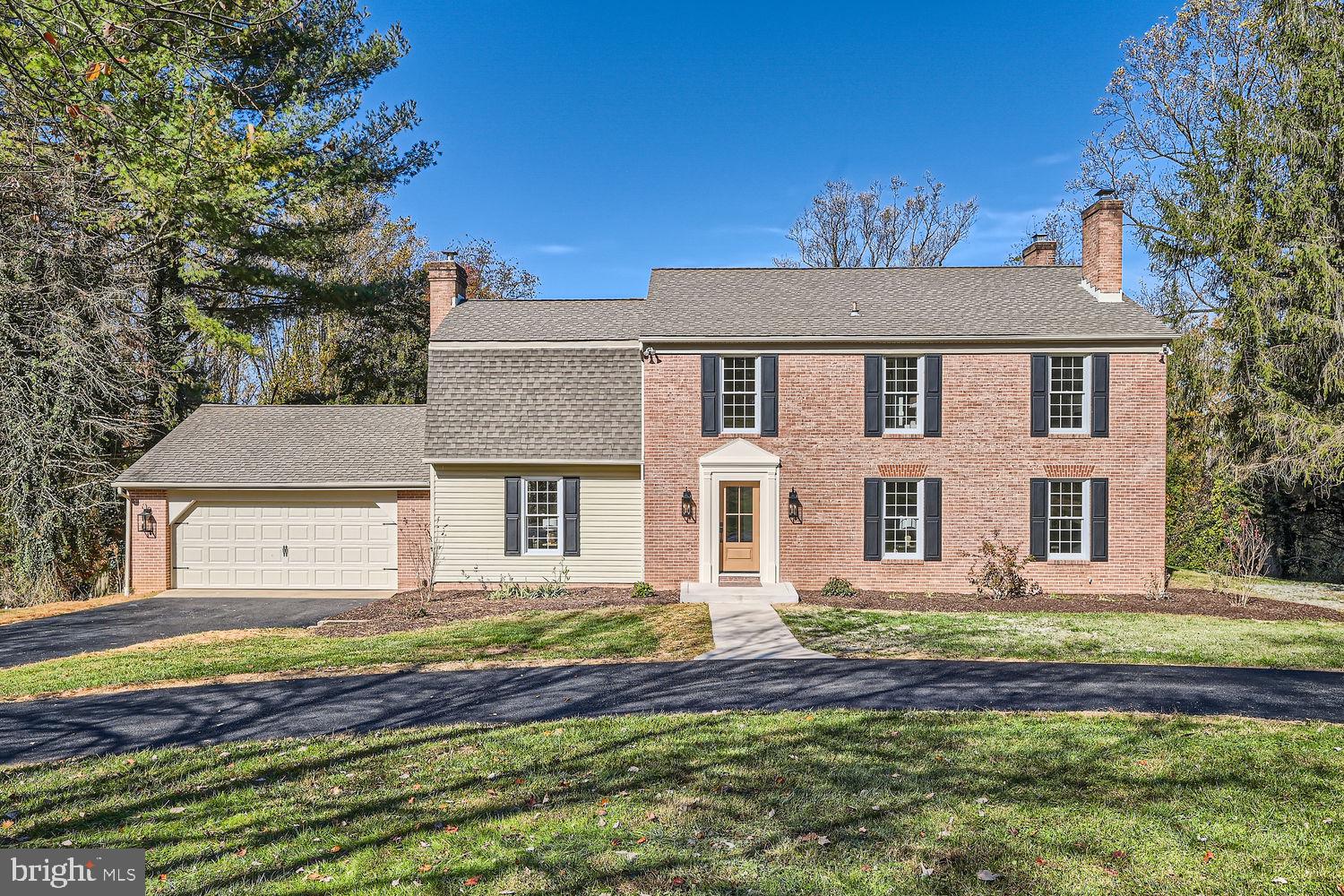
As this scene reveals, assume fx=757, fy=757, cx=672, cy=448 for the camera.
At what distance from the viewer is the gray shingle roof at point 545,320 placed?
1836 cm

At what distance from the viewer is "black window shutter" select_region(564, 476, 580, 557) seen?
54.3ft

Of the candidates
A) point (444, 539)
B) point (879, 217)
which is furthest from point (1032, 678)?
point (879, 217)

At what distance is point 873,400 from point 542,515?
758 centimetres

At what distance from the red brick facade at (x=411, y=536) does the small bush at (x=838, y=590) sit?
8.84 m

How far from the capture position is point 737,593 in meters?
15.0

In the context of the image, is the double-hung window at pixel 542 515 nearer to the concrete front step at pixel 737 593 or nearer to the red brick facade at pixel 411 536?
the red brick facade at pixel 411 536

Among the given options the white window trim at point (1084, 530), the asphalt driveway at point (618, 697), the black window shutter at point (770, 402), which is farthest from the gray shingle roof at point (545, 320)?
the asphalt driveway at point (618, 697)

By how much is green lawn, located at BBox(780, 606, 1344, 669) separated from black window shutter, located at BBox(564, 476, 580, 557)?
5.12 metres

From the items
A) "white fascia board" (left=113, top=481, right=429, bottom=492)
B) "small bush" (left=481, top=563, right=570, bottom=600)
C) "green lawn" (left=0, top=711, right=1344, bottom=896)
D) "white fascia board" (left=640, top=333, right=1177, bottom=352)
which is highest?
"white fascia board" (left=640, top=333, right=1177, bottom=352)

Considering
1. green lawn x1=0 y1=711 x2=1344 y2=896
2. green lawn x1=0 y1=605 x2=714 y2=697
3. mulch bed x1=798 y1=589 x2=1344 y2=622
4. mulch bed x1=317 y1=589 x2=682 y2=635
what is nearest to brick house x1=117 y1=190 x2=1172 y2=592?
mulch bed x1=798 y1=589 x2=1344 y2=622

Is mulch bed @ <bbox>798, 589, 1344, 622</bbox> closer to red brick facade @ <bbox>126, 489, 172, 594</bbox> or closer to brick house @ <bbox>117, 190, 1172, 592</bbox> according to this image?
brick house @ <bbox>117, 190, 1172, 592</bbox>

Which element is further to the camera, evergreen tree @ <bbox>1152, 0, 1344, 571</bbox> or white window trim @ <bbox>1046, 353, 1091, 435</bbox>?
evergreen tree @ <bbox>1152, 0, 1344, 571</bbox>

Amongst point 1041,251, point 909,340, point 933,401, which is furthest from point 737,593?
point 1041,251

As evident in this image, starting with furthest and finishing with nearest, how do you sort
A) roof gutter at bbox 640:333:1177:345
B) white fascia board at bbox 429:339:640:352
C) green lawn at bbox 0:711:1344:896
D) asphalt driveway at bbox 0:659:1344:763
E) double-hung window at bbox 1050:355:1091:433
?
white fascia board at bbox 429:339:640:352 → double-hung window at bbox 1050:355:1091:433 → roof gutter at bbox 640:333:1177:345 → asphalt driveway at bbox 0:659:1344:763 → green lawn at bbox 0:711:1344:896
